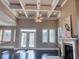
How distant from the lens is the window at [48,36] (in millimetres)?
11922

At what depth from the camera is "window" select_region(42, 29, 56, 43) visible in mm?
11922

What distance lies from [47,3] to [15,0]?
2101mm

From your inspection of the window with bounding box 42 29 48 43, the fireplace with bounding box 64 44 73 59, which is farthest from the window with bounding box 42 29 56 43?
Answer: the fireplace with bounding box 64 44 73 59

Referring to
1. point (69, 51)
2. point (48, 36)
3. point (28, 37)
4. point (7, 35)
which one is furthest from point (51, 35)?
point (69, 51)

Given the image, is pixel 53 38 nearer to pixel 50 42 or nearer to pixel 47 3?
pixel 50 42

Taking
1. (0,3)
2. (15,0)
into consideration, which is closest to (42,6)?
(15,0)

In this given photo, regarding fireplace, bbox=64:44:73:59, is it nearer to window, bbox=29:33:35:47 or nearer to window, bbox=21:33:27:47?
window, bbox=29:33:35:47

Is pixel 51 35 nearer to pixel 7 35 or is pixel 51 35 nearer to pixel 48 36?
pixel 48 36

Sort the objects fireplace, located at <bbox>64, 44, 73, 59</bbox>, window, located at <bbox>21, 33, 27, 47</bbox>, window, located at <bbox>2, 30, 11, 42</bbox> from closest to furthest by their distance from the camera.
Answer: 1. fireplace, located at <bbox>64, 44, 73, 59</bbox>
2. window, located at <bbox>21, 33, 27, 47</bbox>
3. window, located at <bbox>2, 30, 11, 42</bbox>

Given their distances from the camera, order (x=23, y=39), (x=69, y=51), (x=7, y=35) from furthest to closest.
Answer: (x=7, y=35) < (x=23, y=39) < (x=69, y=51)

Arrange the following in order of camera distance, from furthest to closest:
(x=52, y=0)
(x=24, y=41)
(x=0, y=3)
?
(x=24, y=41)
(x=52, y=0)
(x=0, y=3)

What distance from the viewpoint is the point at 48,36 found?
12.0 metres

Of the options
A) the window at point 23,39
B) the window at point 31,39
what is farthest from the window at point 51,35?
the window at point 23,39

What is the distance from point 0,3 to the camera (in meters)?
5.91
